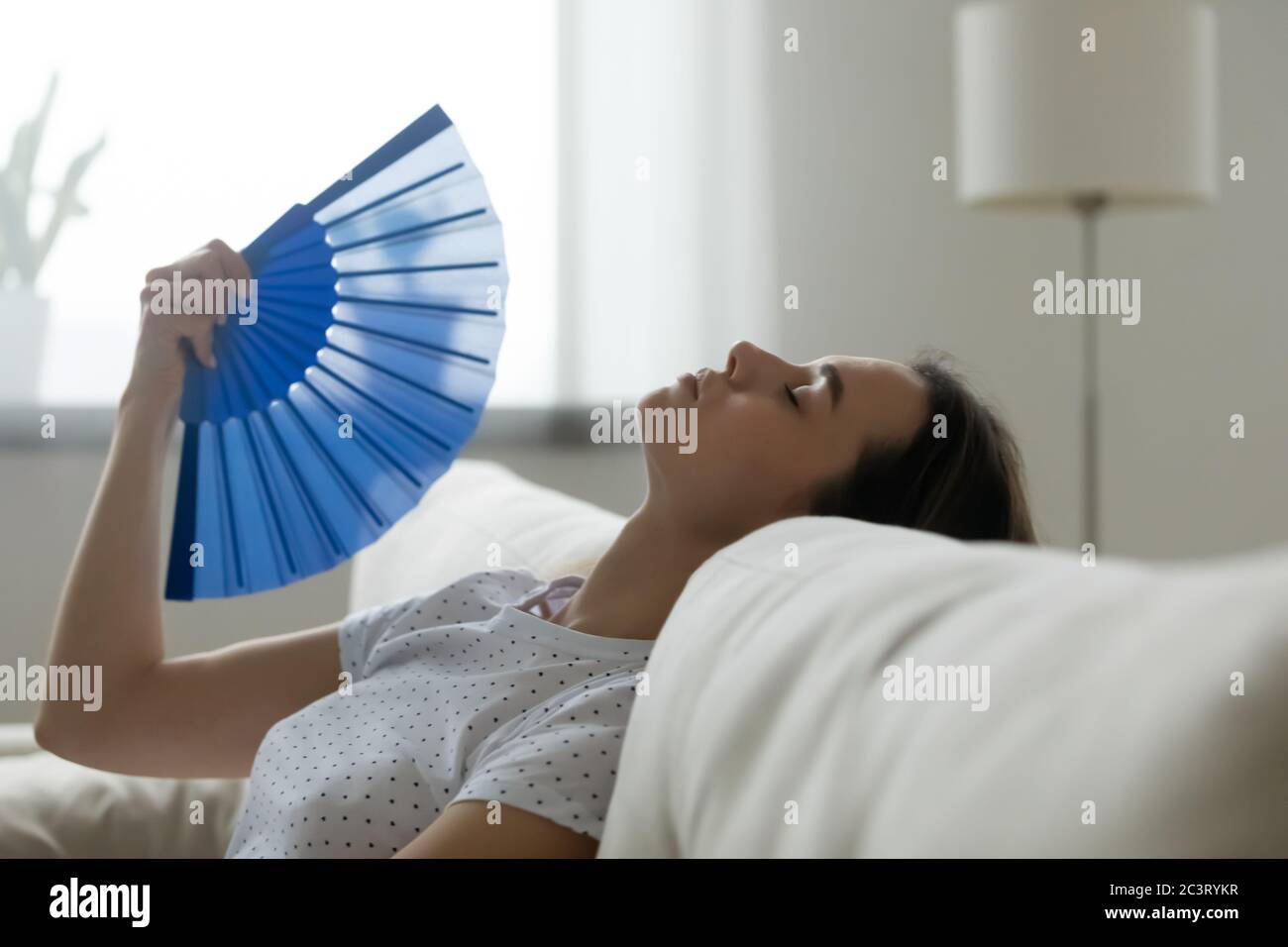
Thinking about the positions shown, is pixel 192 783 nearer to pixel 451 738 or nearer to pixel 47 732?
pixel 47 732

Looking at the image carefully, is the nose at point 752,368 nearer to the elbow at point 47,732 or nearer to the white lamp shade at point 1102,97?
the elbow at point 47,732

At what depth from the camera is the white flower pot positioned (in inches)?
108

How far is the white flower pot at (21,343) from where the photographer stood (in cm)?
275

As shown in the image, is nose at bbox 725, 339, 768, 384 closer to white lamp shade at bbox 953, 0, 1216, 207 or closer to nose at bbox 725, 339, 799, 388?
nose at bbox 725, 339, 799, 388

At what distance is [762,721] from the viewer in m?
0.45

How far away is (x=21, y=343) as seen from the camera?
277 cm

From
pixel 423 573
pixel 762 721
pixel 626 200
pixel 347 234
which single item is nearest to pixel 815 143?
pixel 626 200

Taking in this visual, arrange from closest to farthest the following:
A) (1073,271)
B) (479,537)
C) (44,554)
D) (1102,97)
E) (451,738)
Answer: (451,738), (479,537), (1102,97), (44,554), (1073,271)

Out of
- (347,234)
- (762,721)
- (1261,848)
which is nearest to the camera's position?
(1261,848)

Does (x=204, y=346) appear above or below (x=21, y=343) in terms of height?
below

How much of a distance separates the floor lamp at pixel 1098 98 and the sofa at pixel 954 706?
217 cm

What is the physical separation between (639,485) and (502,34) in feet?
3.41

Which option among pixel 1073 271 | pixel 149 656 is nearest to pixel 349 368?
pixel 149 656
